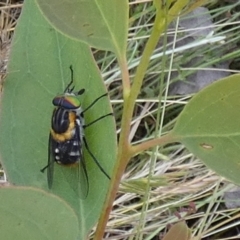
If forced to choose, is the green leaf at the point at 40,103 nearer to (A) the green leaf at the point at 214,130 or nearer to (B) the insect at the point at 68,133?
(B) the insect at the point at 68,133

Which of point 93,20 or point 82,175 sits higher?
point 93,20

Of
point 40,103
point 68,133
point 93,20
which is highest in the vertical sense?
point 93,20

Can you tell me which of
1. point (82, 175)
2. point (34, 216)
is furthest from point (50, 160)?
point (34, 216)

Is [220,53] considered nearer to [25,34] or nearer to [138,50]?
[138,50]

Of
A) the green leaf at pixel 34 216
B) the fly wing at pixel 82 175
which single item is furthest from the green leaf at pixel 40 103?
the green leaf at pixel 34 216

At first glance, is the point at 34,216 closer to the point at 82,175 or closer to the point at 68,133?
Answer: the point at 82,175

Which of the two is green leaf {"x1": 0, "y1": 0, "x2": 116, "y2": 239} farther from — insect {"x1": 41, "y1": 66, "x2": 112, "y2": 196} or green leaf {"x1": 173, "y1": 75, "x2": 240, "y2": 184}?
green leaf {"x1": 173, "y1": 75, "x2": 240, "y2": 184}
